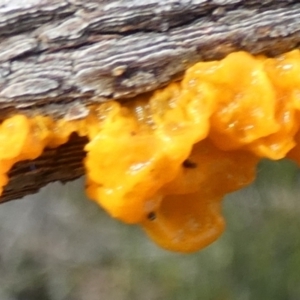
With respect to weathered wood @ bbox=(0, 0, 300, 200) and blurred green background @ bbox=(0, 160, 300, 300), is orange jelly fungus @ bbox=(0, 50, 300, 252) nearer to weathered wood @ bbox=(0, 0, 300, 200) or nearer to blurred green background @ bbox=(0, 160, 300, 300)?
weathered wood @ bbox=(0, 0, 300, 200)

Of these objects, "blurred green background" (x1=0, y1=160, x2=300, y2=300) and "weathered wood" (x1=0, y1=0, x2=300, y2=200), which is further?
"blurred green background" (x1=0, y1=160, x2=300, y2=300)

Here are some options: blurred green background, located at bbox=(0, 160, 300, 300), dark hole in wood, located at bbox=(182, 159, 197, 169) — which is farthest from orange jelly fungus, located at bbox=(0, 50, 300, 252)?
blurred green background, located at bbox=(0, 160, 300, 300)

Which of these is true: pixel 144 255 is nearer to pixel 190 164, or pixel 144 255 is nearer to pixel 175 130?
pixel 190 164

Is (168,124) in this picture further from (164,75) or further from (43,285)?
(43,285)

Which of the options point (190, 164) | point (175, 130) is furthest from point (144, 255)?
point (175, 130)

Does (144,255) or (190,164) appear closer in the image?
(190,164)

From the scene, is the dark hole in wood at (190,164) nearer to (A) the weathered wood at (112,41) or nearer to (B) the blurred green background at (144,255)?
(A) the weathered wood at (112,41)
